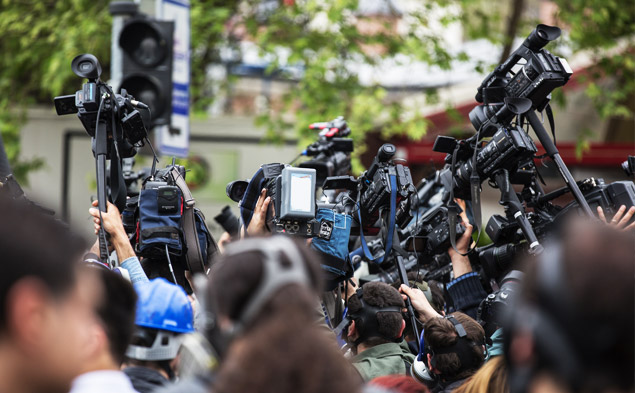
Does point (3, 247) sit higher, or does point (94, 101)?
point (94, 101)

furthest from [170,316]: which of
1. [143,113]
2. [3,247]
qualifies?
[143,113]

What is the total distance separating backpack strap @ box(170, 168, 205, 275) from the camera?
4.51 m

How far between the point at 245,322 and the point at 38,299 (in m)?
0.49

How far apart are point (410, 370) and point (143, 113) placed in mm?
2122

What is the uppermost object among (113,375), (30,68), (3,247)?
(30,68)

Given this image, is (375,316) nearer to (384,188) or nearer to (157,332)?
(384,188)

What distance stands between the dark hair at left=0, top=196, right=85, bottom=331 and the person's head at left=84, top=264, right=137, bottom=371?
27 centimetres

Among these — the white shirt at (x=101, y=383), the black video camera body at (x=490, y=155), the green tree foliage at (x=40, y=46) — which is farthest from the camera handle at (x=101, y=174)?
the green tree foliage at (x=40, y=46)

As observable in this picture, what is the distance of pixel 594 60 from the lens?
1202cm

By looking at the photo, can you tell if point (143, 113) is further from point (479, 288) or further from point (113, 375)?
point (113, 375)

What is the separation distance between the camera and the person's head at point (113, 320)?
2.28 meters

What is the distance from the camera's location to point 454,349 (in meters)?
4.03

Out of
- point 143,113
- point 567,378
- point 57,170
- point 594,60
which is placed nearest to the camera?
point 567,378

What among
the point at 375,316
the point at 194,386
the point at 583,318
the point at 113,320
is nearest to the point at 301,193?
the point at 375,316
